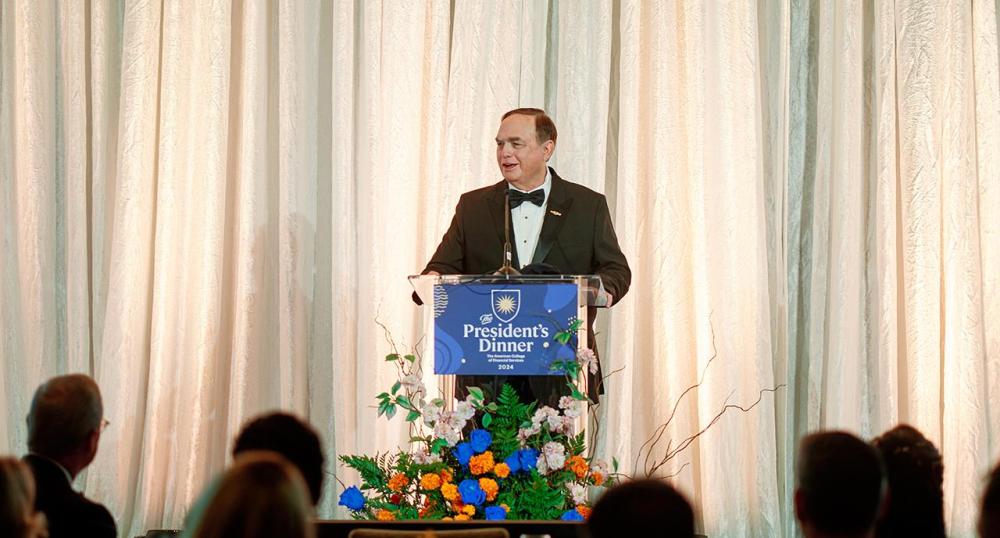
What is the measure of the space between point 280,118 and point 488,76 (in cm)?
110

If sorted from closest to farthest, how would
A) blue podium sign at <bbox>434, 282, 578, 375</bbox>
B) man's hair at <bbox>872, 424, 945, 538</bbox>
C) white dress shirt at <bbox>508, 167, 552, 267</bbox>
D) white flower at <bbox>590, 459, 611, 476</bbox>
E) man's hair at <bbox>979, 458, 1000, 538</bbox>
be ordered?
man's hair at <bbox>979, 458, 1000, 538</bbox> < man's hair at <bbox>872, 424, 945, 538</bbox> < blue podium sign at <bbox>434, 282, 578, 375</bbox> < white flower at <bbox>590, 459, 611, 476</bbox> < white dress shirt at <bbox>508, 167, 552, 267</bbox>

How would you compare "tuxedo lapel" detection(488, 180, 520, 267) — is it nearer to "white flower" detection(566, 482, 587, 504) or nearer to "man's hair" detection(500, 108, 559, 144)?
"man's hair" detection(500, 108, 559, 144)

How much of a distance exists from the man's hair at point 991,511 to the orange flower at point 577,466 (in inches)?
84.5

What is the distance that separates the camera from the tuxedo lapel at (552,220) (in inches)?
218

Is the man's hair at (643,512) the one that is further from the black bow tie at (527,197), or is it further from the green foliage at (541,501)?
the black bow tie at (527,197)

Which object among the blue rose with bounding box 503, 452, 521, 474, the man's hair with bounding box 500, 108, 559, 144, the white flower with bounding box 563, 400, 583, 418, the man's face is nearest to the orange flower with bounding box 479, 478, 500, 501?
the blue rose with bounding box 503, 452, 521, 474

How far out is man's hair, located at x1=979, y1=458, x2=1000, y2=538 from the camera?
2.49 m

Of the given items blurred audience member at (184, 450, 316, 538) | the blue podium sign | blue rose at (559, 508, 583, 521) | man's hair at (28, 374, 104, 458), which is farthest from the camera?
the blue podium sign

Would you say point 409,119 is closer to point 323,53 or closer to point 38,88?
point 323,53

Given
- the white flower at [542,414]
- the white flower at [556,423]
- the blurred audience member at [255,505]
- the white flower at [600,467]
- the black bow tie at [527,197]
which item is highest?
the black bow tie at [527,197]

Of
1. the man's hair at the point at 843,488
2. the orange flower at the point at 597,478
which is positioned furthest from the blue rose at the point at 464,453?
the man's hair at the point at 843,488

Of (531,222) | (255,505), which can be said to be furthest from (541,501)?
(255,505)

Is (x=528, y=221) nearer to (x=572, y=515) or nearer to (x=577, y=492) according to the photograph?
(x=577, y=492)

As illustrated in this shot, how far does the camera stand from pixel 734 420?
6.68 meters
